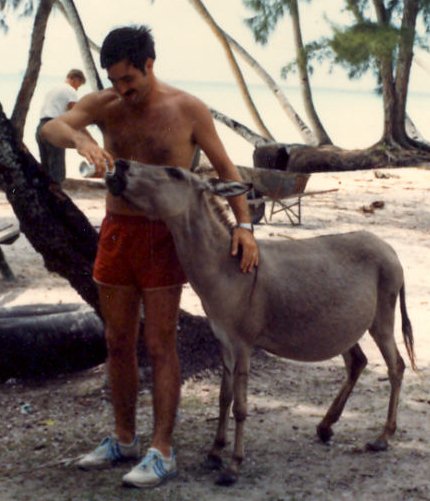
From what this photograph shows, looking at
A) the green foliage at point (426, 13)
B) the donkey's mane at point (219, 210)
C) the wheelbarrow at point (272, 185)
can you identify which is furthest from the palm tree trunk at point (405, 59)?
the donkey's mane at point (219, 210)

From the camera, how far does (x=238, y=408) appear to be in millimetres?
4727

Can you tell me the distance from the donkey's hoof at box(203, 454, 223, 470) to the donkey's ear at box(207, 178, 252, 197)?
1.35m

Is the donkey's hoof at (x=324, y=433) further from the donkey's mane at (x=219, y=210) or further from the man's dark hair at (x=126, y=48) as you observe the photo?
the man's dark hair at (x=126, y=48)

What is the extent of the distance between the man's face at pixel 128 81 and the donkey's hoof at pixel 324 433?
2055mm

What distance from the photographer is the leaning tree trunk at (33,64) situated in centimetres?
1505

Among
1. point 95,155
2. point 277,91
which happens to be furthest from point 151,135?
point 277,91

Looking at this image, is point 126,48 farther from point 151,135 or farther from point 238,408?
point 238,408

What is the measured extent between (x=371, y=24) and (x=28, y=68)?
784 centimetres

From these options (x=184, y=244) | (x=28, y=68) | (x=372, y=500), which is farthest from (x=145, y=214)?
(x=28, y=68)

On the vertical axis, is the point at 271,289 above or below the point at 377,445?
above

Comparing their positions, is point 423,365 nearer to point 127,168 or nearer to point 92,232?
point 92,232

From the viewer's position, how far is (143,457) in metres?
4.98

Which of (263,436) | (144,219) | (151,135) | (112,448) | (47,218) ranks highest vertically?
(151,135)

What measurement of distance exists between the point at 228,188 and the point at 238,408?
3.54 ft
